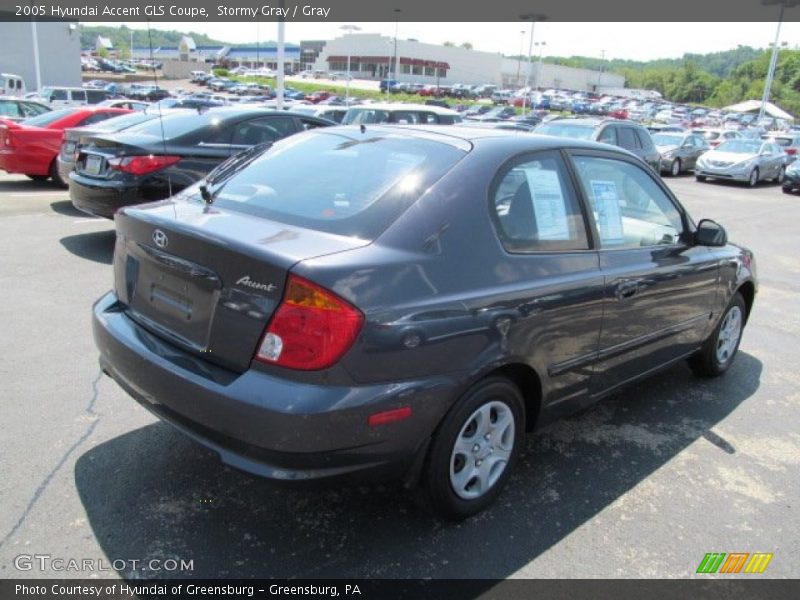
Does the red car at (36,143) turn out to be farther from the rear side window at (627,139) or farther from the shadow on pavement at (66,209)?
the rear side window at (627,139)

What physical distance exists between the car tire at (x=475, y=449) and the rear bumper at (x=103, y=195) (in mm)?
5123

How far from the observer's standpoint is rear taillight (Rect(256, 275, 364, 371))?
7.57 feet

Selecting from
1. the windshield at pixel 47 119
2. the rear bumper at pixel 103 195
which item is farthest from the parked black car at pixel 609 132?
the rear bumper at pixel 103 195

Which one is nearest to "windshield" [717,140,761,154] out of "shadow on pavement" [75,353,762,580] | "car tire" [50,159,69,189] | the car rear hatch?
"car tire" [50,159,69,189]

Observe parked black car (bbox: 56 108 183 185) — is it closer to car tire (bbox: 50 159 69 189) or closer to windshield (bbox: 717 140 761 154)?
car tire (bbox: 50 159 69 189)

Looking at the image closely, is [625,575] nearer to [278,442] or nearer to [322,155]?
[278,442]

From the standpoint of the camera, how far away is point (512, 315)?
2799 millimetres

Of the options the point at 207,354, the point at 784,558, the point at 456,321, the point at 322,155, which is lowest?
the point at 784,558

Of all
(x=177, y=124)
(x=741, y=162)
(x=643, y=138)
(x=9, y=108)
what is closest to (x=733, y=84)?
(x=741, y=162)

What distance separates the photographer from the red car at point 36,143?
1089cm

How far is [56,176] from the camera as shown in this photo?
1155 centimetres

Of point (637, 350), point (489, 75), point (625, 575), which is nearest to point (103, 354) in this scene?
point (625, 575)

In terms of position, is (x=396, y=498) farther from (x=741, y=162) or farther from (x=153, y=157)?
(x=741, y=162)

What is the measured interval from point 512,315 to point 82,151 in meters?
6.10
